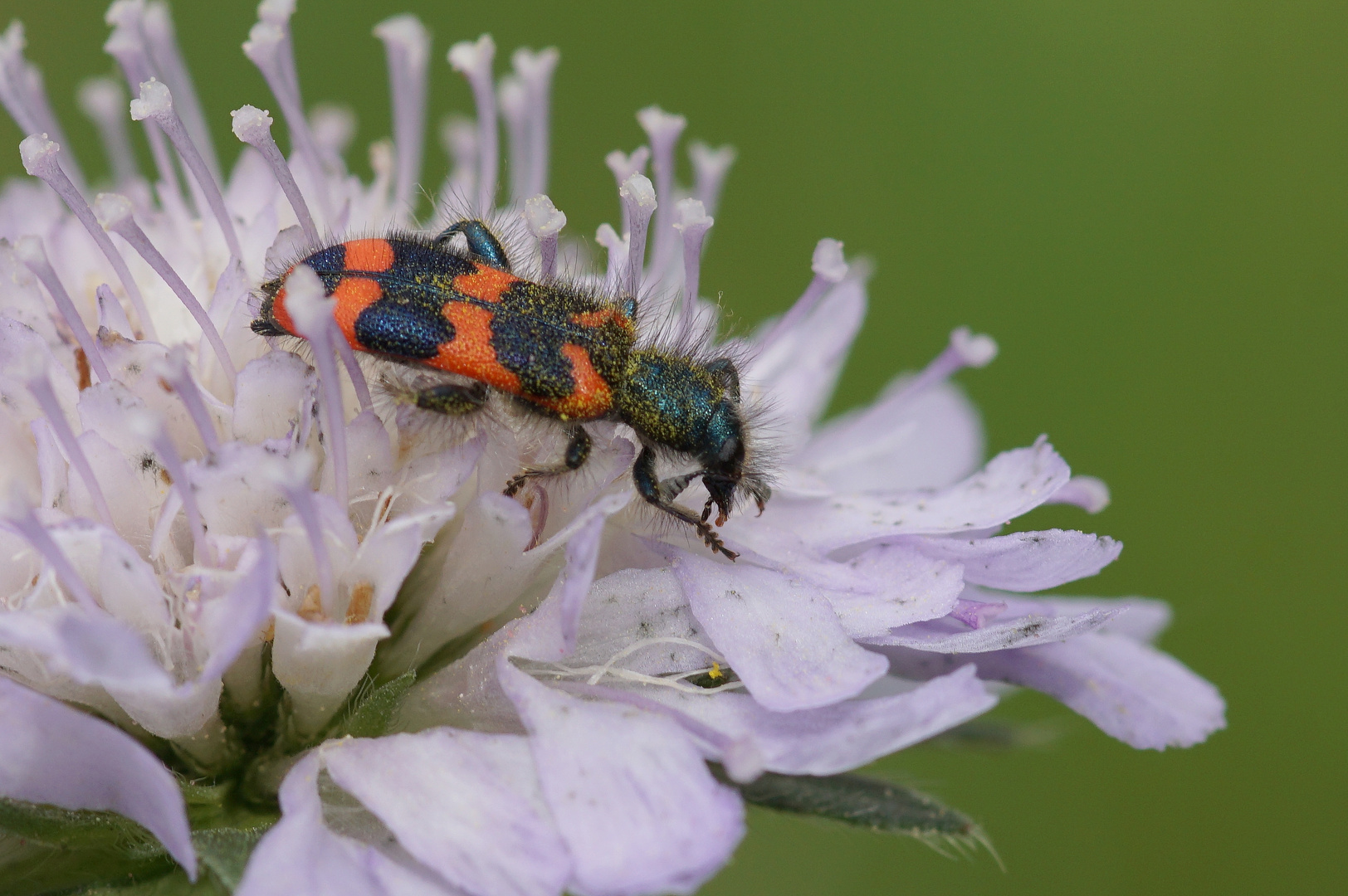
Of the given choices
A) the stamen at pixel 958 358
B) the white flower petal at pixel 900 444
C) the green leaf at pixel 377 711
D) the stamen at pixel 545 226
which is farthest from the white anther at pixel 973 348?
the green leaf at pixel 377 711

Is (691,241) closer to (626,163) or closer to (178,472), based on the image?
(626,163)

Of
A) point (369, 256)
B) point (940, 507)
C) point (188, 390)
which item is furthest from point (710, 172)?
point (188, 390)

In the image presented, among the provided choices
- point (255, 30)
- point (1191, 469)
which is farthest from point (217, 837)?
point (1191, 469)

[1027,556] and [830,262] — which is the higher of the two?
[830,262]

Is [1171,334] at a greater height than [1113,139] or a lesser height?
lesser

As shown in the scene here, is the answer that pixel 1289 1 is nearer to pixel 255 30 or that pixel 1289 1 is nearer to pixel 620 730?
pixel 255 30

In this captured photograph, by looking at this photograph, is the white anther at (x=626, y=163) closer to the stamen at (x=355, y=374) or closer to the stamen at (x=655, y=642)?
the stamen at (x=355, y=374)

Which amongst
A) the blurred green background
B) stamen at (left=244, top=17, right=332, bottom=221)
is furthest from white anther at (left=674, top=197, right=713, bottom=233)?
the blurred green background
